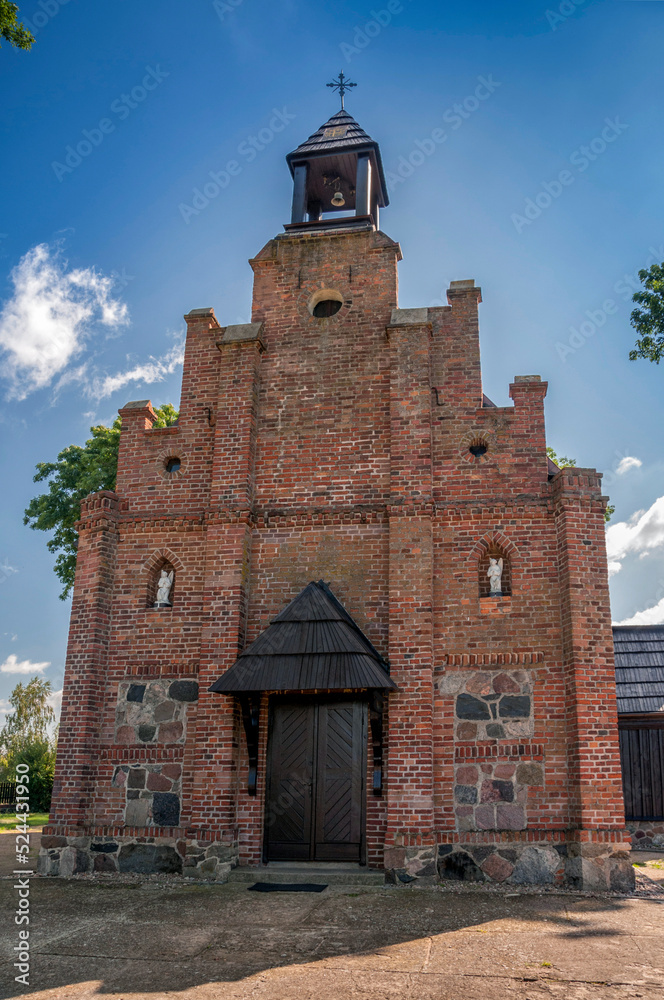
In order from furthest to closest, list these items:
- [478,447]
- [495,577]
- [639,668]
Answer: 1. [639,668]
2. [478,447]
3. [495,577]

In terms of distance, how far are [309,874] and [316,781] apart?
3.82 ft

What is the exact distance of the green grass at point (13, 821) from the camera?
18.9 meters

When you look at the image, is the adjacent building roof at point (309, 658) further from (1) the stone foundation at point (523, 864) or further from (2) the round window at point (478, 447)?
(2) the round window at point (478, 447)

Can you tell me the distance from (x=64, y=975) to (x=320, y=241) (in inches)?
431

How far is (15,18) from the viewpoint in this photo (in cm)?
832

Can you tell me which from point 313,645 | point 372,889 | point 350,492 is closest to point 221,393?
point 350,492

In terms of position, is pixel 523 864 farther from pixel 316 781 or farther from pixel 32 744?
pixel 32 744

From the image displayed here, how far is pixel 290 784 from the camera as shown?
34.5 feet

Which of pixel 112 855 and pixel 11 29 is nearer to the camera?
pixel 11 29

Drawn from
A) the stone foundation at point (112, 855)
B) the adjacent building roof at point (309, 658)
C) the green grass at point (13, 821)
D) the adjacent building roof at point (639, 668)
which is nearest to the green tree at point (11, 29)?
the adjacent building roof at point (309, 658)

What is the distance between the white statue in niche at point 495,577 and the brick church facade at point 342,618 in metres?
0.07

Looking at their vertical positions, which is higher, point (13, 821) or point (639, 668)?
point (639, 668)

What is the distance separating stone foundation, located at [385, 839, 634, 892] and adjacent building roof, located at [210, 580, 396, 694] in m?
2.18

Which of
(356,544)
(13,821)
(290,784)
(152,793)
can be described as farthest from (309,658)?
(13,821)
